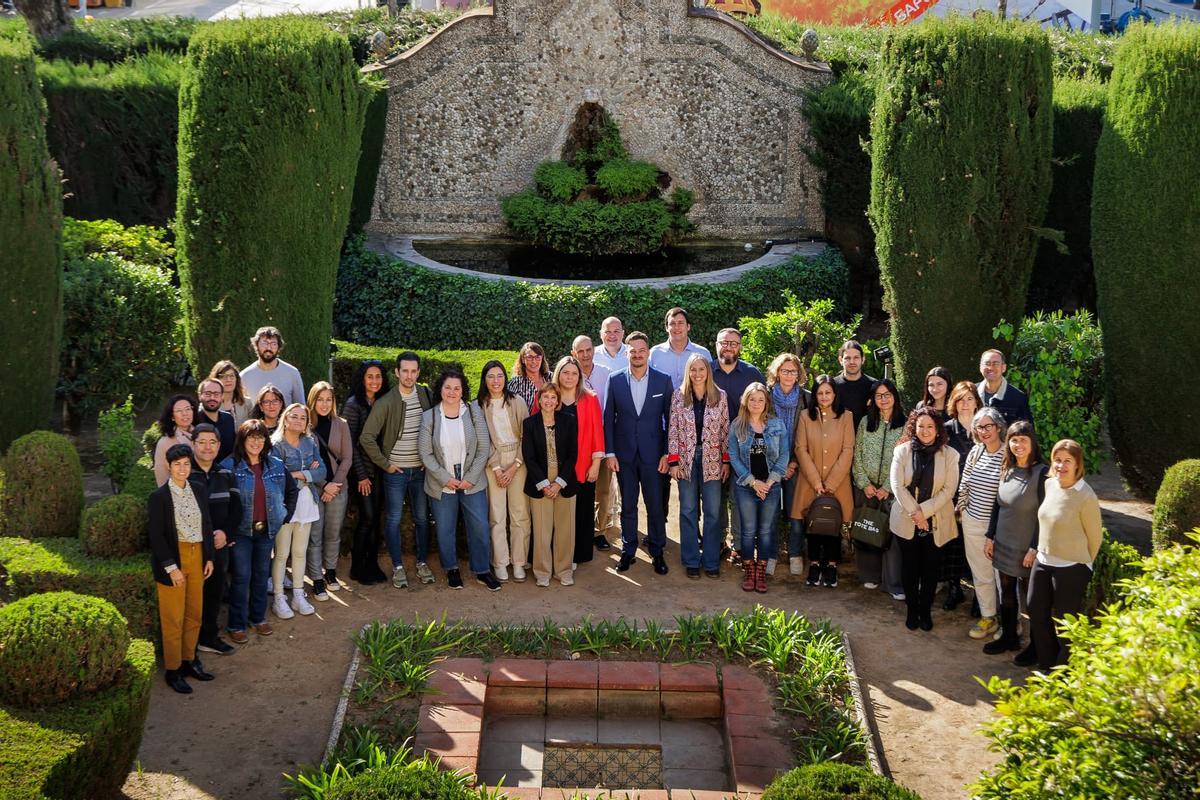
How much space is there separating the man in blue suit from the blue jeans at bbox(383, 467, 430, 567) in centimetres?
133

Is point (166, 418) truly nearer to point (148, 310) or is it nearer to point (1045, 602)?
point (148, 310)

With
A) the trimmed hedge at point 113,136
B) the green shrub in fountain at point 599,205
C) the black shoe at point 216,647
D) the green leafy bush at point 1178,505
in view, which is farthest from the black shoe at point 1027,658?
the trimmed hedge at point 113,136

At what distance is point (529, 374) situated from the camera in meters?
8.91

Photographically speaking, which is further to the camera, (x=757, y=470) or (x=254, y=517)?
(x=757, y=470)

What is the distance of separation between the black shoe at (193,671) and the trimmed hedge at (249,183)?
118 inches

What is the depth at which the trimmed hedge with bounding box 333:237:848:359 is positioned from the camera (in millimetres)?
13430

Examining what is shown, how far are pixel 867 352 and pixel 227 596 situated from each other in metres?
5.51

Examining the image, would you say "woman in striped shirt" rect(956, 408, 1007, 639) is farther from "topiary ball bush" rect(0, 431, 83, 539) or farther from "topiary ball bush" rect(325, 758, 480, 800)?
"topiary ball bush" rect(0, 431, 83, 539)

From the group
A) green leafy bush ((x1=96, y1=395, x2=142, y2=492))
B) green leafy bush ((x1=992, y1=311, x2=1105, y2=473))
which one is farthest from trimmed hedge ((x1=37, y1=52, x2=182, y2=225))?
green leafy bush ((x1=992, y1=311, x2=1105, y2=473))

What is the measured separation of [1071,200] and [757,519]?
7019mm

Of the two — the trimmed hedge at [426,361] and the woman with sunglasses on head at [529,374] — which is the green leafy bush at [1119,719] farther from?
the trimmed hedge at [426,361]

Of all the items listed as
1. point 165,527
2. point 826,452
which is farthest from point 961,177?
point 165,527

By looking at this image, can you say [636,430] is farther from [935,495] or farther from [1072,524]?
[1072,524]

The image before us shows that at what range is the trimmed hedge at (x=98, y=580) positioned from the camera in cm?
742
